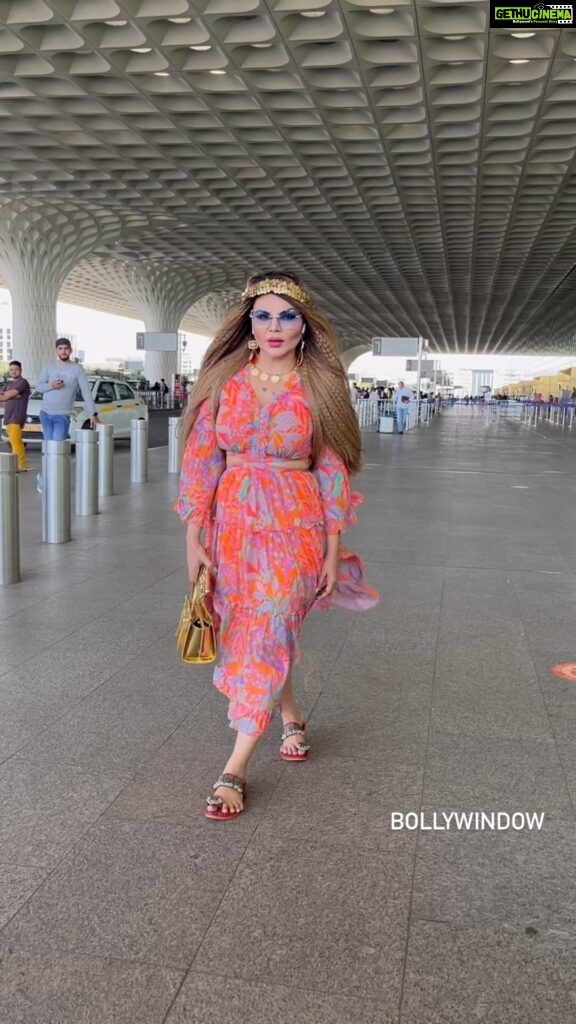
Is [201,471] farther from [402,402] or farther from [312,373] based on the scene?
[402,402]

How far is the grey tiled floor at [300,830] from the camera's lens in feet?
6.20

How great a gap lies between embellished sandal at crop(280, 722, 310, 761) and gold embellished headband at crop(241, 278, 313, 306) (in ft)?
4.97

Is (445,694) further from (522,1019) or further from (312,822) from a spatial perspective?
(522,1019)

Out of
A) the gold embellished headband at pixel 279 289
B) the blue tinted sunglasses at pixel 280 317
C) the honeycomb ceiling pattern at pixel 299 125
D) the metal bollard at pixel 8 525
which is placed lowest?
the metal bollard at pixel 8 525

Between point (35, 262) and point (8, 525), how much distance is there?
81.5 feet

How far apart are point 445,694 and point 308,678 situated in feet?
2.08

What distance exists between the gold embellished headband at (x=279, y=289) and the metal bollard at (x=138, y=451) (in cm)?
838

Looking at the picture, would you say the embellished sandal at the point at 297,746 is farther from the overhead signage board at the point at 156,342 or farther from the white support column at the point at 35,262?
the overhead signage board at the point at 156,342

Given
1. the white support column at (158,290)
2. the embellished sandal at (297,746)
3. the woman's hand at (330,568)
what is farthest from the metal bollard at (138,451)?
the white support column at (158,290)

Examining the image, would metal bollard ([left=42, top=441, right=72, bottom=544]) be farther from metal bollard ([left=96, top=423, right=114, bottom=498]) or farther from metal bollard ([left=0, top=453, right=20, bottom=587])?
metal bollard ([left=96, top=423, right=114, bottom=498])

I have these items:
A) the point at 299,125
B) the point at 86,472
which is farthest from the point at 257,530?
the point at 299,125

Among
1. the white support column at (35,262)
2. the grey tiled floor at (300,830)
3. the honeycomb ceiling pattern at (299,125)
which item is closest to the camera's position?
the grey tiled floor at (300,830)

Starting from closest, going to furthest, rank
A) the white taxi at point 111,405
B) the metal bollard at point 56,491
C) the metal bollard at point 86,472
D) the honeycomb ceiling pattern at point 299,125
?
the metal bollard at point 56,491, the metal bollard at point 86,472, the honeycomb ceiling pattern at point 299,125, the white taxi at point 111,405

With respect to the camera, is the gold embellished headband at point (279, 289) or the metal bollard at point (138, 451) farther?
the metal bollard at point (138, 451)
